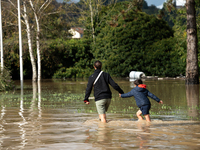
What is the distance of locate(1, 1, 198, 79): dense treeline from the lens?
1558 inches

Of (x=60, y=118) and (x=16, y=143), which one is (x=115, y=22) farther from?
(x=16, y=143)

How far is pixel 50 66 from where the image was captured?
42.7m

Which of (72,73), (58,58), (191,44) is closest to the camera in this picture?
(191,44)

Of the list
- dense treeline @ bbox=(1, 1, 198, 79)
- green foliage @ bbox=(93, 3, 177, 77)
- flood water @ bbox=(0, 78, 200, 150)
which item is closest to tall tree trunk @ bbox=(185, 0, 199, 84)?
dense treeline @ bbox=(1, 1, 198, 79)

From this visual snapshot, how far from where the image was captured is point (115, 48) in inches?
1646

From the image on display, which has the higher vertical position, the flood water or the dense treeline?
the dense treeline

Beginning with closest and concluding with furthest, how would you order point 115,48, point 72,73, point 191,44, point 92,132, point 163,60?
point 92,132 < point 191,44 < point 163,60 < point 115,48 < point 72,73

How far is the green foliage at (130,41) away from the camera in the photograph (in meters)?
40.8

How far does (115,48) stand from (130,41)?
1899mm

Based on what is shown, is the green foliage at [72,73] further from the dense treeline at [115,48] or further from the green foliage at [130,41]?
the green foliage at [130,41]

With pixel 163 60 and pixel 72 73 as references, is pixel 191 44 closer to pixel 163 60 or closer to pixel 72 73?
pixel 163 60

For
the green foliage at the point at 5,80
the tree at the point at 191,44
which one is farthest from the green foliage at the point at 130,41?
the green foliage at the point at 5,80

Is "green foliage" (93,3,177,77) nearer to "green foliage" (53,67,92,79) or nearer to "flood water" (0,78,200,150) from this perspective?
"green foliage" (53,67,92,79)

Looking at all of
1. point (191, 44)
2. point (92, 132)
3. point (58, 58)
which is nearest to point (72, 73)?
point (58, 58)
